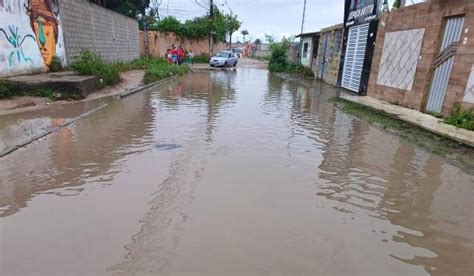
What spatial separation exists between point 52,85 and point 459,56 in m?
11.2

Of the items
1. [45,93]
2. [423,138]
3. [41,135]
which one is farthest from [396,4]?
[41,135]

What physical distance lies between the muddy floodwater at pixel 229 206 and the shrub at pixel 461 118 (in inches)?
66.6

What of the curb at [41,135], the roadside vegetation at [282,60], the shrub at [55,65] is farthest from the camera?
the roadside vegetation at [282,60]

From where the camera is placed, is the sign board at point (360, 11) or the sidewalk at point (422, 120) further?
the sign board at point (360, 11)

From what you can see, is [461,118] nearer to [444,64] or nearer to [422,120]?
[422,120]

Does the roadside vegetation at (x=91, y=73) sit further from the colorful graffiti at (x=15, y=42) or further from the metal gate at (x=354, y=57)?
the metal gate at (x=354, y=57)

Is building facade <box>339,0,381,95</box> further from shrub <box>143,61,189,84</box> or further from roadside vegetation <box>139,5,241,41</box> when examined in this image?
roadside vegetation <box>139,5,241,41</box>

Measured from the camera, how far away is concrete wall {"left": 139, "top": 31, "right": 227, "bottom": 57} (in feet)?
113

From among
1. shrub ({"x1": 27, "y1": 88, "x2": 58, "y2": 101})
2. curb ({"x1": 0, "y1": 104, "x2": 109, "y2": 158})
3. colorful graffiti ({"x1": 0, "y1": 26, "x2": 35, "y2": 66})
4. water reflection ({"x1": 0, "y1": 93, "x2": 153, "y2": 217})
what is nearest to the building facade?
water reflection ({"x1": 0, "y1": 93, "x2": 153, "y2": 217})

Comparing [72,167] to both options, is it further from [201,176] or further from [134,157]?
[201,176]

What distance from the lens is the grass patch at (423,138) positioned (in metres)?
6.25

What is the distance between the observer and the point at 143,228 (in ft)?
11.9

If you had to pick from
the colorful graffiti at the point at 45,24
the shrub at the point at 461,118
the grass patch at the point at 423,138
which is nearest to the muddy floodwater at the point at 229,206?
the grass patch at the point at 423,138

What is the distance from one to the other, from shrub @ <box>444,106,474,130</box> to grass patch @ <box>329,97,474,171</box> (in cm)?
70
